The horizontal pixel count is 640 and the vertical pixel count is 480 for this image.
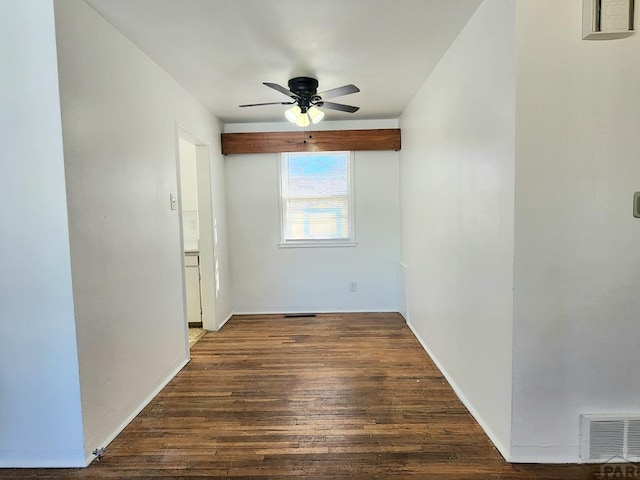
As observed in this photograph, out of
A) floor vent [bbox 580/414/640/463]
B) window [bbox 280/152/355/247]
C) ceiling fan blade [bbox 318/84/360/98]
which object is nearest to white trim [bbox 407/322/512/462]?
floor vent [bbox 580/414/640/463]

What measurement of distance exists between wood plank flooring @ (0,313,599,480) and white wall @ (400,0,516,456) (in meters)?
0.20

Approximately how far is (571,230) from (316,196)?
322 cm

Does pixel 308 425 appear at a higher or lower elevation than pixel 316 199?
lower

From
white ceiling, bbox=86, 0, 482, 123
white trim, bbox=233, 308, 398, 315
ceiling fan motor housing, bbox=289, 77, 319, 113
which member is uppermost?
white ceiling, bbox=86, 0, 482, 123

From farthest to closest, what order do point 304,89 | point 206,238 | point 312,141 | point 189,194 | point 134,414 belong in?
point 312,141 → point 189,194 → point 206,238 → point 304,89 → point 134,414

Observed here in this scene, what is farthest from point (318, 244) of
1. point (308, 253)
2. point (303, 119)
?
point (303, 119)

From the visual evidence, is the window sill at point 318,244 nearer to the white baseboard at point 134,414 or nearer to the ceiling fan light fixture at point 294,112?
the ceiling fan light fixture at point 294,112

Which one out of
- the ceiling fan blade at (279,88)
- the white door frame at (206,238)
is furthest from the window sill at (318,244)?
the ceiling fan blade at (279,88)

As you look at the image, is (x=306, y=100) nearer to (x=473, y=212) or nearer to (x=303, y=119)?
(x=303, y=119)

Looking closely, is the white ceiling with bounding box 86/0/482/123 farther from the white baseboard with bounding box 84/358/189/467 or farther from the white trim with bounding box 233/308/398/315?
the white trim with bounding box 233/308/398/315

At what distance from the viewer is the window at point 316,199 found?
14.9ft

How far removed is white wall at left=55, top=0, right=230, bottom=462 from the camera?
1806 millimetres

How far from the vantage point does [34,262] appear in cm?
176

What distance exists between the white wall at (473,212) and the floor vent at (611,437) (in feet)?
1.27
